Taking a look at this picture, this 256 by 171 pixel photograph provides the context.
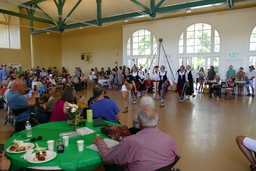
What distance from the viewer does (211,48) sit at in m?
10.4

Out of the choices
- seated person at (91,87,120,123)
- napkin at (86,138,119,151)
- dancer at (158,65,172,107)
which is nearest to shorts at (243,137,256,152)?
napkin at (86,138,119,151)

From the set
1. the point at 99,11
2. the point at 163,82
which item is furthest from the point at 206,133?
the point at 99,11

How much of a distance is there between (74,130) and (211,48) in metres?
10.3

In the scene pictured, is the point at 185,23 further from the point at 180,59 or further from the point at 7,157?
the point at 7,157

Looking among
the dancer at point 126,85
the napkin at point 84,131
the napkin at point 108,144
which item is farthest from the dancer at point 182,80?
the napkin at point 108,144

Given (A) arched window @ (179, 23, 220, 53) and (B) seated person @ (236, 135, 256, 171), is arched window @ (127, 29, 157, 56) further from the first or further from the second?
(B) seated person @ (236, 135, 256, 171)

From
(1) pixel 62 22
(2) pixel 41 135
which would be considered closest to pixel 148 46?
(1) pixel 62 22

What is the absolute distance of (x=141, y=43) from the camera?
504 inches

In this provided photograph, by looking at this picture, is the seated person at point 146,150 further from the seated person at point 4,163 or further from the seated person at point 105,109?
the seated person at point 105,109

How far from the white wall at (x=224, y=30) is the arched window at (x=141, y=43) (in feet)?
2.35

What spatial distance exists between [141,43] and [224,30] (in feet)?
17.1

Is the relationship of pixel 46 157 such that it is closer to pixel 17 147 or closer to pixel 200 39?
pixel 17 147

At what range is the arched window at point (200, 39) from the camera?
1036cm

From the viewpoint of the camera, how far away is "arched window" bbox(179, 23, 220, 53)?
408 inches
